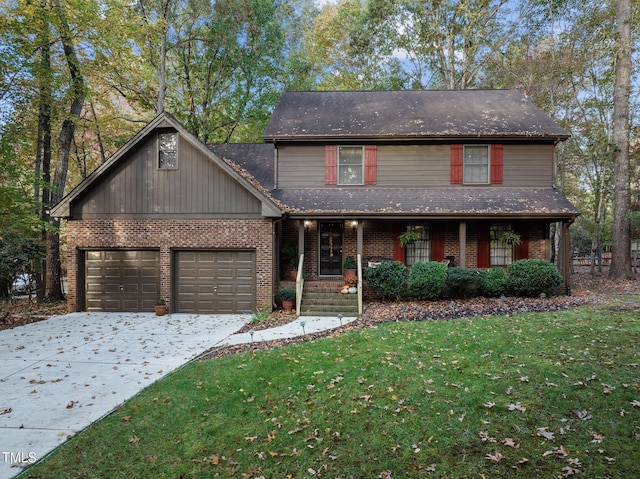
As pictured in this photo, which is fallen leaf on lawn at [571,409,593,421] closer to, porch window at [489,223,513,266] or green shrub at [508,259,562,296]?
green shrub at [508,259,562,296]

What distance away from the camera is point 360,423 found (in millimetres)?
3873

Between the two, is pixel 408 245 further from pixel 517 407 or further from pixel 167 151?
pixel 517 407

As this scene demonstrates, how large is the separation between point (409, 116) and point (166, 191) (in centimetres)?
929

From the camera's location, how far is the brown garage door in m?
11.0

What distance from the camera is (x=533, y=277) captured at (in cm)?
1048

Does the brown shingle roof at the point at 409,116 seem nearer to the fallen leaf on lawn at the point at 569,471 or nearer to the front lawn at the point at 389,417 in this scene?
the front lawn at the point at 389,417

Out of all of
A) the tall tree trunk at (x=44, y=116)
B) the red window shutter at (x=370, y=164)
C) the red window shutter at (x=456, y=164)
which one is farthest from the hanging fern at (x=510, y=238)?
the tall tree trunk at (x=44, y=116)

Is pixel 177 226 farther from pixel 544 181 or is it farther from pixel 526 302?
pixel 544 181

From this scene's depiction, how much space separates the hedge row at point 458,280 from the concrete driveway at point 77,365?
14.7 feet

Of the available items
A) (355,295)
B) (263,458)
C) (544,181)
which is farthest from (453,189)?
(263,458)

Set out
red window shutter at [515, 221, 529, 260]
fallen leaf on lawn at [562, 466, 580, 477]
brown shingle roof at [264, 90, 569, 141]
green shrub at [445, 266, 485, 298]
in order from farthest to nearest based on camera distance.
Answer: red window shutter at [515, 221, 529, 260] → brown shingle roof at [264, 90, 569, 141] → green shrub at [445, 266, 485, 298] → fallen leaf on lawn at [562, 466, 580, 477]

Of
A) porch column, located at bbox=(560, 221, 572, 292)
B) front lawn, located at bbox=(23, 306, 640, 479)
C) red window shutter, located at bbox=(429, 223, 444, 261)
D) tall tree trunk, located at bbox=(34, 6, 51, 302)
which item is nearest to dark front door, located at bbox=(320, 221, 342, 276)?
red window shutter, located at bbox=(429, 223, 444, 261)

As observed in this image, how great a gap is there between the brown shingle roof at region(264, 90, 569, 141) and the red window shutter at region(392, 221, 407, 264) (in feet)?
10.5

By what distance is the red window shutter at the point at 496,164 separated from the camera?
1260cm
